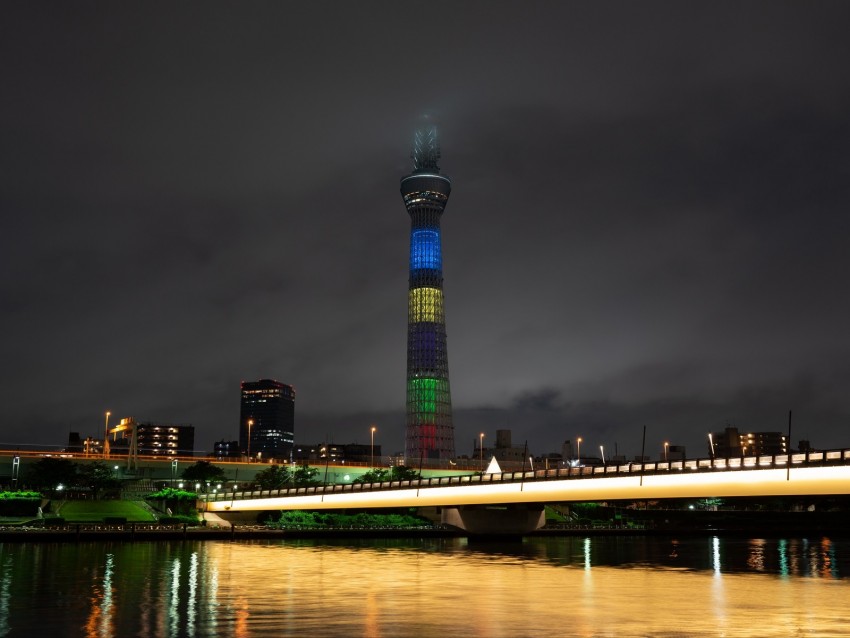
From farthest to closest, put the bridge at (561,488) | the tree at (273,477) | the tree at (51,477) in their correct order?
the tree at (273,477) → the tree at (51,477) → the bridge at (561,488)

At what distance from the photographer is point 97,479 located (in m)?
130

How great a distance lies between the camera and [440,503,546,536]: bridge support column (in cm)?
11270

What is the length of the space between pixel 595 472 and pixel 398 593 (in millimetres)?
39138

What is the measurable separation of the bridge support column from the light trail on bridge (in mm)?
10453

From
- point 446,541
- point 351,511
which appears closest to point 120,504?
point 351,511

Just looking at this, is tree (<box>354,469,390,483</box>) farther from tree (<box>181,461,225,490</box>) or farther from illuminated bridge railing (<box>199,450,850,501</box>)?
illuminated bridge railing (<box>199,450,850,501</box>)

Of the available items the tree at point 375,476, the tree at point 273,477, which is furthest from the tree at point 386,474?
the tree at point 273,477

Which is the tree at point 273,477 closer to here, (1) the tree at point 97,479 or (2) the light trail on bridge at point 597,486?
(1) the tree at point 97,479

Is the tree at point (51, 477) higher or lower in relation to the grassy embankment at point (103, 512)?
higher

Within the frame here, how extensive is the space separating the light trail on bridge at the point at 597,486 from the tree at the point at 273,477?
28182 millimetres

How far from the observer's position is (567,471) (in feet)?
293

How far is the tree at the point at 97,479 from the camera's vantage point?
128500mm

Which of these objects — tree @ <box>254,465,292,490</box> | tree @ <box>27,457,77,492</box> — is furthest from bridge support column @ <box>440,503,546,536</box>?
tree @ <box>27,457,77,492</box>

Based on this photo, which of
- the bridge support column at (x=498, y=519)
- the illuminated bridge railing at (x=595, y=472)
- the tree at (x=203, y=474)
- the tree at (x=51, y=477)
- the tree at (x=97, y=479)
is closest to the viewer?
the illuminated bridge railing at (x=595, y=472)
